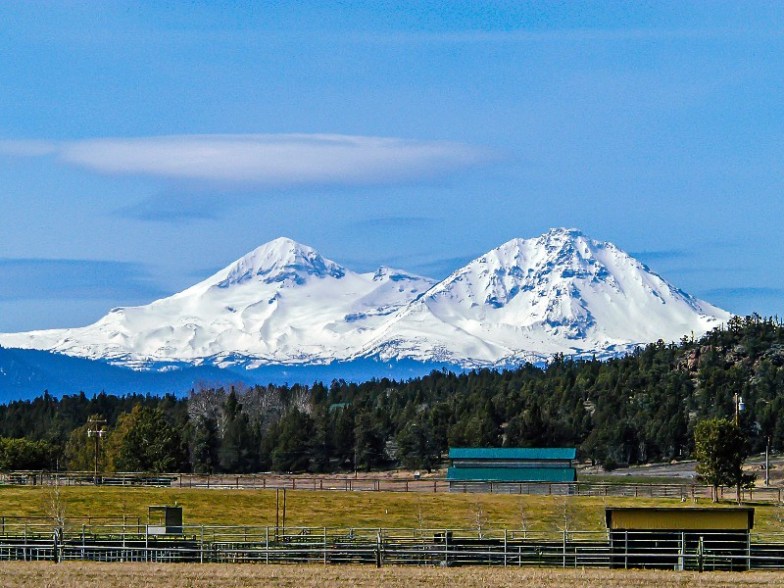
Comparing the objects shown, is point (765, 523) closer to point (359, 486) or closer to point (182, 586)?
point (359, 486)

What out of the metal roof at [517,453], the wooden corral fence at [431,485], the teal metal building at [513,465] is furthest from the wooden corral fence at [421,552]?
the metal roof at [517,453]

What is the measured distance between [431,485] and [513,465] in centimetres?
1022

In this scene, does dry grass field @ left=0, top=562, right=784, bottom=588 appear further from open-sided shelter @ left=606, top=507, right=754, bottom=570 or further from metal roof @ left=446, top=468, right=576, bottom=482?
metal roof @ left=446, top=468, right=576, bottom=482

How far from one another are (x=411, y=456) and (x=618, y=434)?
23124mm

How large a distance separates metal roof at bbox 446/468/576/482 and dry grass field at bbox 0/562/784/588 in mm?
74133

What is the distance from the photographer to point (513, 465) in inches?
5659

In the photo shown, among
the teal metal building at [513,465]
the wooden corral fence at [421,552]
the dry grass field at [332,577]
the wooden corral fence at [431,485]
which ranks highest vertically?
the teal metal building at [513,465]

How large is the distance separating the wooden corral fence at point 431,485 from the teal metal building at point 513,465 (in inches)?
152

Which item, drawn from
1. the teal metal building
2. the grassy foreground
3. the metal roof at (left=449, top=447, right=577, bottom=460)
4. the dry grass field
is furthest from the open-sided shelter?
the metal roof at (left=449, top=447, right=577, bottom=460)

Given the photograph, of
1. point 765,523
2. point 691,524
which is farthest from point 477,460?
point 691,524

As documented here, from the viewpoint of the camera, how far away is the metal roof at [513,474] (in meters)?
139

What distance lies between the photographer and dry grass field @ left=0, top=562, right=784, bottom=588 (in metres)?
58.0

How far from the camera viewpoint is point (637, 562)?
6706 centimetres

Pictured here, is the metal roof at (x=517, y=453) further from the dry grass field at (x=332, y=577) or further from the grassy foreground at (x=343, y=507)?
the dry grass field at (x=332, y=577)
